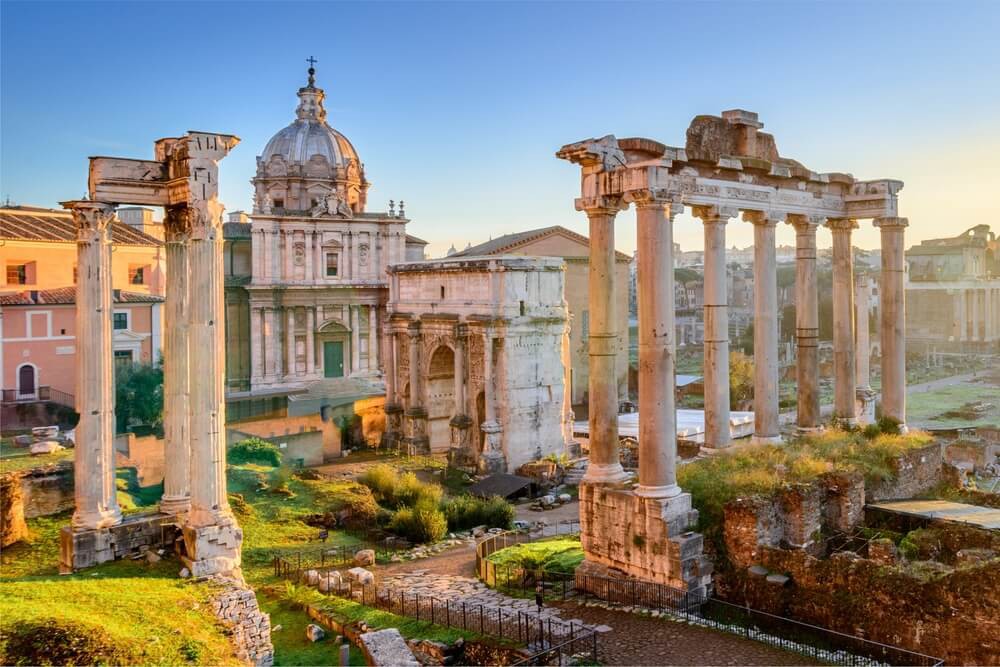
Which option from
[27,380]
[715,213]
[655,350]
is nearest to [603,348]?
[655,350]

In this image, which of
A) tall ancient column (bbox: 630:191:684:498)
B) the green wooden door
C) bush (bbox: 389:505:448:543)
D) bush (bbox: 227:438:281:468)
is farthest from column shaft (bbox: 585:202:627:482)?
the green wooden door

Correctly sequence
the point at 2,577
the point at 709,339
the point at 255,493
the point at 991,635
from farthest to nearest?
the point at 255,493 < the point at 709,339 < the point at 2,577 < the point at 991,635

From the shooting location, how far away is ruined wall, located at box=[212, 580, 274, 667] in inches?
456

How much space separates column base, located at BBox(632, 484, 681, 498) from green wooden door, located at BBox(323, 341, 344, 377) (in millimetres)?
32837

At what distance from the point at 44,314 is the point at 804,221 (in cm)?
2703

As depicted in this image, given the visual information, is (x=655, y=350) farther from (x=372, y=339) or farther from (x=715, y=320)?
(x=372, y=339)

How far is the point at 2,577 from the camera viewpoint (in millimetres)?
13281

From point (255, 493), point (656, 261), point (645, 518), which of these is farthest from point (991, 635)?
point (255, 493)

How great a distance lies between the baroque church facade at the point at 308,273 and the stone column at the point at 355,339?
0.18 ft

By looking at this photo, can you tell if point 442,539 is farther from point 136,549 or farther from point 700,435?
point 700,435

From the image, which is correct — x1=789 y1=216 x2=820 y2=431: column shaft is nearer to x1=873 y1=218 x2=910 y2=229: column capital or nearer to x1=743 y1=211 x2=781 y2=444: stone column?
x1=743 y1=211 x2=781 y2=444: stone column

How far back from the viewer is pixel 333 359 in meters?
44.7

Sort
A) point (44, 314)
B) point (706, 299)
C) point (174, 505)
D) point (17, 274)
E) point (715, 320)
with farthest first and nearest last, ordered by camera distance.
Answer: point (17, 274)
point (44, 314)
point (706, 299)
point (715, 320)
point (174, 505)

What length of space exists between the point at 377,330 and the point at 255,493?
21.4 metres
